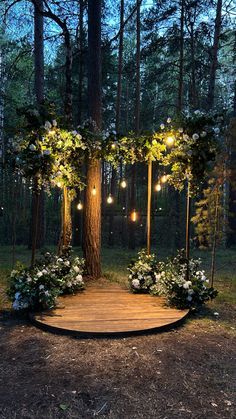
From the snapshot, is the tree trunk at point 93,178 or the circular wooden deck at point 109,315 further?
the tree trunk at point 93,178

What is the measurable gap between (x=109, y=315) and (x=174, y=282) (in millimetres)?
1491

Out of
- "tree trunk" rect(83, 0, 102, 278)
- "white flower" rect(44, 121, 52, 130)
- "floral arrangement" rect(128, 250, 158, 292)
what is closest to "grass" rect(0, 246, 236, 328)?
"tree trunk" rect(83, 0, 102, 278)

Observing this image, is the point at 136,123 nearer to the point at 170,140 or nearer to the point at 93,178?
the point at 93,178

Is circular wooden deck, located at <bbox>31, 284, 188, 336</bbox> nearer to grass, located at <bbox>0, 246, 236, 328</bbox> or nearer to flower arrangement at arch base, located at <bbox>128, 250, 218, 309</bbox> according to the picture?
flower arrangement at arch base, located at <bbox>128, 250, 218, 309</bbox>

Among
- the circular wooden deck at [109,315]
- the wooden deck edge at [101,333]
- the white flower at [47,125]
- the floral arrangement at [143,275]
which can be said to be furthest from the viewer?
the floral arrangement at [143,275]

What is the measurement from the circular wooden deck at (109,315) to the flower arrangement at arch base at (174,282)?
0.23m

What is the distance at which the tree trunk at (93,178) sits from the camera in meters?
8.91

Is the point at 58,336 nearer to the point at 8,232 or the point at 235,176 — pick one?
the point at 235,176

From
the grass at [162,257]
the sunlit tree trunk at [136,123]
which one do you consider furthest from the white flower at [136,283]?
the sunlit tree trunk at [136,123]

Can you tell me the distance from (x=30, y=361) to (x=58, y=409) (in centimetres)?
122

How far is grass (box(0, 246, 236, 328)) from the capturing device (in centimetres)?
779

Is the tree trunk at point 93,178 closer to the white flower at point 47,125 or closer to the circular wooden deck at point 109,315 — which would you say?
the circular wooden deck at point 109,315

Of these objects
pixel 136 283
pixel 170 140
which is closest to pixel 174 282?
pixel 136 283

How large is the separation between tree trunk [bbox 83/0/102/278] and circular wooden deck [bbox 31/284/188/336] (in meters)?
1.61
